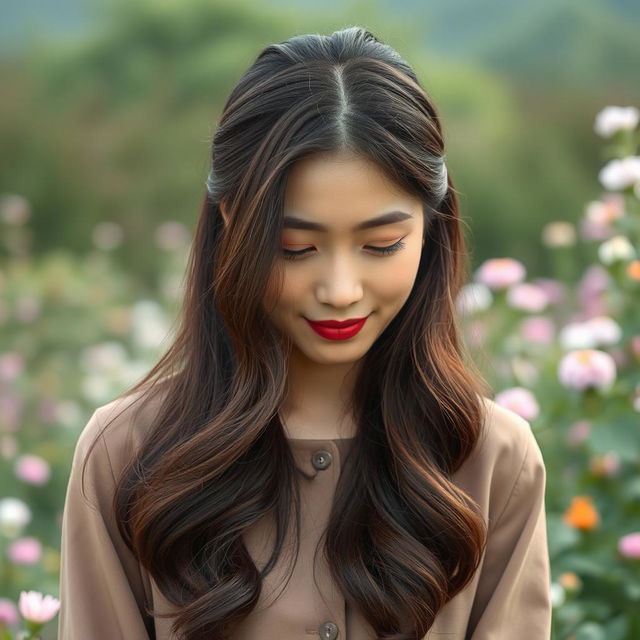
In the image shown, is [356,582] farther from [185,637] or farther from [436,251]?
[436,251]

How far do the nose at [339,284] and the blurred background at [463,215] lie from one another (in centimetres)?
49

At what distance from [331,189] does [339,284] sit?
128mm

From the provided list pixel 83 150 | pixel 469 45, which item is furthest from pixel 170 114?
pixel 469 45

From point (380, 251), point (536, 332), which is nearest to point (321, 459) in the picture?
point (380, 251)

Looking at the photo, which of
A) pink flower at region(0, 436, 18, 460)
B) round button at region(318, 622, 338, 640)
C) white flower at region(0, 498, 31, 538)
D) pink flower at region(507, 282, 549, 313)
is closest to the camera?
round button at region(318, 622, 338, 640)

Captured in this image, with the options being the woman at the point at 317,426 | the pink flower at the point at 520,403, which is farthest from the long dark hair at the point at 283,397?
the pink flower at the point at 520,403

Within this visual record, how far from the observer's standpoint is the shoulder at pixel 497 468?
6.36ft

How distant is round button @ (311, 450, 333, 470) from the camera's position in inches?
74.8

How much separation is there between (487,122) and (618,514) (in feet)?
17.4

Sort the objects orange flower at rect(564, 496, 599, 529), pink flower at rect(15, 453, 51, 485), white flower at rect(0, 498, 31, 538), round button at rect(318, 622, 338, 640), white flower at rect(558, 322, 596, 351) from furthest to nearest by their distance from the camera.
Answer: pink flower at rect(15, 453, 51, 485)
white flower at rect(0, 498, 31, 538)
white flower at rect(558, 322, 596, 351)
orange flower at rect(564, 496, 599, 529)
round button at rect(318, 622, 338, 640)

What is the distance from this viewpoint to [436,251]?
194 cm

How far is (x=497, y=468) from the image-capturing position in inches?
76.9

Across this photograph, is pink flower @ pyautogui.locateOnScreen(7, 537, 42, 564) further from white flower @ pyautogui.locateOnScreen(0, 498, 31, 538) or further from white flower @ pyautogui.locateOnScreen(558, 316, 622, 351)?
white flower @ pyautogui.locateOnScreen(558, 316, 622, 351)

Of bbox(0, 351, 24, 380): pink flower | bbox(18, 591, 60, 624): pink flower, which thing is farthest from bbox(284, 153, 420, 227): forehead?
bbox(0, 351, 24, 380): pink flower
